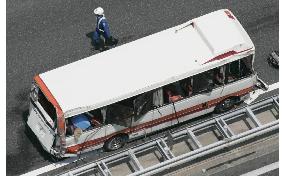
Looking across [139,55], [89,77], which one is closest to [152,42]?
[139,55]

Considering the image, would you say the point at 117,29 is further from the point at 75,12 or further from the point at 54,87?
the point at 54,87

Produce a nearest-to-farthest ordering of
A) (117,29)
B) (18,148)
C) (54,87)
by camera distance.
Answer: (54,87), (18,148), (117,29)

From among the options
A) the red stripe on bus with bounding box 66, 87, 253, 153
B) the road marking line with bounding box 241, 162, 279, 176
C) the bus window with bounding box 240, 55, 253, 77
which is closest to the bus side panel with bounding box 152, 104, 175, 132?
the red stripe on bus with bounding box 66, 87, 253, 153

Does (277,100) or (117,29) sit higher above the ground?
(117,29)

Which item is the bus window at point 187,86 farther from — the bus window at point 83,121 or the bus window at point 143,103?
the bus window at point 83,121

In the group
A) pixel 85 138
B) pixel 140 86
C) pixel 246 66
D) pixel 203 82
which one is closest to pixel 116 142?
pixel 85 138

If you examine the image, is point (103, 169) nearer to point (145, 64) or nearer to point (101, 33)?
point (145, 64)

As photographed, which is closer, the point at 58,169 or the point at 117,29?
the point at 58,169
